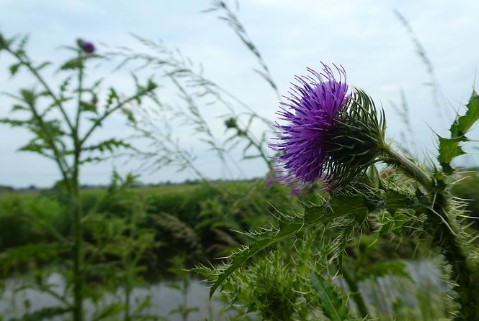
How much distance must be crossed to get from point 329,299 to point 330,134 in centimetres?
46

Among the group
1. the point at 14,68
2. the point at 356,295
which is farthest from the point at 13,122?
the point at 356,295

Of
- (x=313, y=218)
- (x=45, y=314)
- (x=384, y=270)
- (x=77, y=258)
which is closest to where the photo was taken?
(x=313, y=218)

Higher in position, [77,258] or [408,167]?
[408,167]

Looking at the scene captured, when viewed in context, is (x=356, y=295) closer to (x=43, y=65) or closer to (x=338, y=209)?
(x=338, y=209)

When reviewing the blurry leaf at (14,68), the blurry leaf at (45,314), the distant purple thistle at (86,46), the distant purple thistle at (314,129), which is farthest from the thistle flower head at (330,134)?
the distant purple thistle at (86,46)

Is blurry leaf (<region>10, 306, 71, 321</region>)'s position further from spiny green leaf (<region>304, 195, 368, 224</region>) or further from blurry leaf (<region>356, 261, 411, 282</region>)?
spiny green leaf (<region>304, 195, 368, 224</region>)

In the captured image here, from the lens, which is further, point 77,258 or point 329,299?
point 77,258

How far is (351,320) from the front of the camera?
3.92 feet

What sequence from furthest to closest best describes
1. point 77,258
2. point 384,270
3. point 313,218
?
point 77,258 < point 384,270 < point 313,218

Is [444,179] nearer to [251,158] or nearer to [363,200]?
[363,200]

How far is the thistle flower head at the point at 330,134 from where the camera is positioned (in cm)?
140

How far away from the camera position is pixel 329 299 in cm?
124

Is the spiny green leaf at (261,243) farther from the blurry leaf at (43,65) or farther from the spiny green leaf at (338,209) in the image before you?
the blurry leaf at (43,65)

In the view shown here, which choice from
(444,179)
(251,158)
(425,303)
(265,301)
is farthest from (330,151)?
(425,303)
